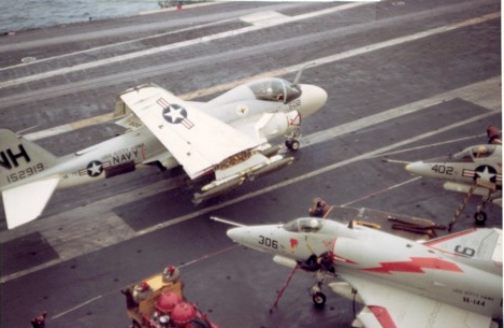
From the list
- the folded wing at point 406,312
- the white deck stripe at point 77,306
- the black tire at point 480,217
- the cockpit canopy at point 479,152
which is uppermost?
the cockpit canopy at point 479,152

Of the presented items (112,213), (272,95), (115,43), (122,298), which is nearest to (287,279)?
(122,298)

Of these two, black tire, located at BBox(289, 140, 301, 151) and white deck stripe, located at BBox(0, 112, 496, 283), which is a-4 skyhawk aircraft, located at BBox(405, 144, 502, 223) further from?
black tire, located at BBox(289, 140, 301, 151)

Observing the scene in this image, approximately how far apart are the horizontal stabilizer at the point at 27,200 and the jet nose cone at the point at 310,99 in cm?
1158

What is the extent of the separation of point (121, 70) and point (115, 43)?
15.0ft

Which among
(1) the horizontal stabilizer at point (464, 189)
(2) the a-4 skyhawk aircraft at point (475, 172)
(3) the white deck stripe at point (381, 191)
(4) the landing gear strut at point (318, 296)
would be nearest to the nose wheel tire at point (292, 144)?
(3) the white deck stripe at point (381, 191)

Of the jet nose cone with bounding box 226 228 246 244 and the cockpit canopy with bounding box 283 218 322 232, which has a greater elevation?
the cockpit canopy with bounding box 283 218 322 232

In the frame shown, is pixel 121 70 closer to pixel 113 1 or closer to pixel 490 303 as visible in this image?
pixel 113 1

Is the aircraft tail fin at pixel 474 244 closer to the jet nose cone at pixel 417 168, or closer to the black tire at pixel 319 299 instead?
the black tire at pixel 319 299

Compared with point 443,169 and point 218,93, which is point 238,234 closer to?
point 443,169

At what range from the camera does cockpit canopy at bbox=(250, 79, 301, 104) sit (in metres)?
28.6

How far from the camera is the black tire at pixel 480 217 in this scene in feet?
79.3

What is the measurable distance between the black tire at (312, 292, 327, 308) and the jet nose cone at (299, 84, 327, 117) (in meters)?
11.4

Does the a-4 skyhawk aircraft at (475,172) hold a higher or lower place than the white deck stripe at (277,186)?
higher

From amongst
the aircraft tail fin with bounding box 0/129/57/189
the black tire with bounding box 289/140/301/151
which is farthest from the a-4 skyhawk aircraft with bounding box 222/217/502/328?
the black tire with bounding box 289/140/301/151
